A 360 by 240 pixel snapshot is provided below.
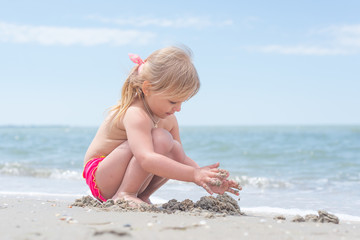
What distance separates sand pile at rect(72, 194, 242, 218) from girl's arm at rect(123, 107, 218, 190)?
0.78ft

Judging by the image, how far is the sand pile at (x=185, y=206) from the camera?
2639 mm

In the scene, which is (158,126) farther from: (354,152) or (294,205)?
(354,152)

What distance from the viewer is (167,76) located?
2668 mm

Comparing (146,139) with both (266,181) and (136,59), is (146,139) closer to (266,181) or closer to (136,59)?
(136,59)

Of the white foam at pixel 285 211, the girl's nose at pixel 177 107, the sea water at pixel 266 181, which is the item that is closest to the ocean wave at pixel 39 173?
the sea water at pixel 266 181

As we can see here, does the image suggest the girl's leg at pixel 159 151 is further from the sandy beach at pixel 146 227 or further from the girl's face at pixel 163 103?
the sandy beach at pixel 146 227

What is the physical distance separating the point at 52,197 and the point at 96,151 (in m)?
1.45

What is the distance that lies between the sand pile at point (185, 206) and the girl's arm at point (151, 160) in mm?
236

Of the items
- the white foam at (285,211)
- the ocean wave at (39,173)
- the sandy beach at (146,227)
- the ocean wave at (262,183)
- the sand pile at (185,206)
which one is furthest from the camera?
the ocean wave at (39,173)

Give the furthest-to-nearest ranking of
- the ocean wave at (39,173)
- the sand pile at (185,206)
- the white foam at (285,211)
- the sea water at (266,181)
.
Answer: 1. the ocean wave at (39,173)
2. the sea water at (266,181)
3. the white foam at (285,211)
4. the sand pile at (185,206)

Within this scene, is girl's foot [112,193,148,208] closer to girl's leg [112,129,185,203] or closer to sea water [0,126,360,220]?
girl's leg [112,129,185,203]

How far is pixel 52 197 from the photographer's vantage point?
4199mm

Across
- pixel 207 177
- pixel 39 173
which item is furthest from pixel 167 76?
pixel 39 173

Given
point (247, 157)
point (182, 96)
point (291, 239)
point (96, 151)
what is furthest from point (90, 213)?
point (247, 157)
